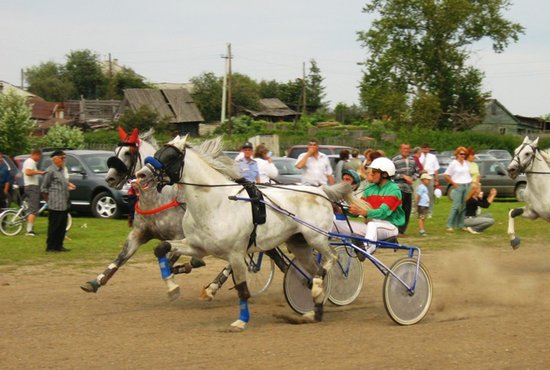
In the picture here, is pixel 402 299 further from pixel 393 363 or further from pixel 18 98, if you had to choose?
pixel 18 98

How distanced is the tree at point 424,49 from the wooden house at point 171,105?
1776 centimetres

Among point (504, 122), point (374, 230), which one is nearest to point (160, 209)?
point (374, 230)

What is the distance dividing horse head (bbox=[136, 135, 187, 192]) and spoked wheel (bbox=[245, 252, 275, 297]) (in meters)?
2.55

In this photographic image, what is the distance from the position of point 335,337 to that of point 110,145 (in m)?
44.9

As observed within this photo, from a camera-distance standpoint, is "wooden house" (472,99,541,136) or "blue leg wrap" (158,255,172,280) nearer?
"blue leg wrap" (158,255,172,280)

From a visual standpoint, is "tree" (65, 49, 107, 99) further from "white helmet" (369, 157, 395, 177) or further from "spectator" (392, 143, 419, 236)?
"white helmet" (369, 157, 395, 177)

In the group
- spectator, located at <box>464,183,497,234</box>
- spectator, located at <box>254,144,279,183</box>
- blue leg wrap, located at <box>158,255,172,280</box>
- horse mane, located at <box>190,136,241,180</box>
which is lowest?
A: spectator, located at <box>464,183,497,234</box>

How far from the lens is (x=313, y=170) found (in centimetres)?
1653

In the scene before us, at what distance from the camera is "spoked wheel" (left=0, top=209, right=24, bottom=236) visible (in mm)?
18844

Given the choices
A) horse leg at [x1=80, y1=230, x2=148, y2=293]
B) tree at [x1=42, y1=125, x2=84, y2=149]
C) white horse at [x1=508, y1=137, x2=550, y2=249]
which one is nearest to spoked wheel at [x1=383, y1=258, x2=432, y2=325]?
horse leg at [x1=80, y1=230, x2=148, y2=293]

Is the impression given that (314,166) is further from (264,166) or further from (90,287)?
(90,287)

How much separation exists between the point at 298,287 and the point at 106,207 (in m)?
12.8

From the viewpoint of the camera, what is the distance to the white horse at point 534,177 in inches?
585

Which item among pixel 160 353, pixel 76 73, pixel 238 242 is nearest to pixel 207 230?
pixel 238 242
